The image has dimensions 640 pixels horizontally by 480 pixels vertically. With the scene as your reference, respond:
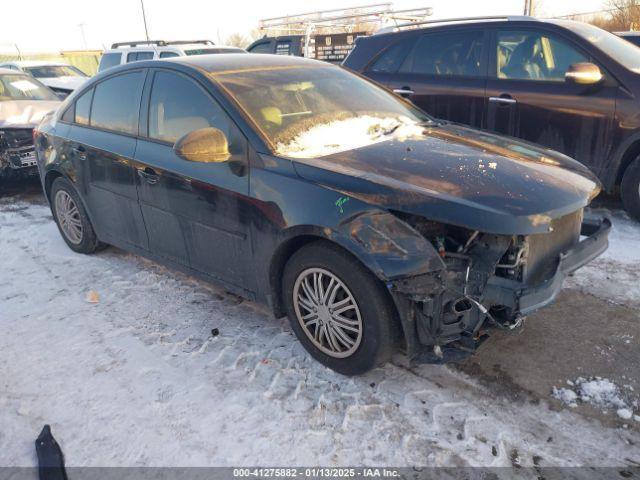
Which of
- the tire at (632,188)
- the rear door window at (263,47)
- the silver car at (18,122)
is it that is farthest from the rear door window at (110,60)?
the tire at (632,188)

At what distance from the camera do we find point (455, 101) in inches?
231

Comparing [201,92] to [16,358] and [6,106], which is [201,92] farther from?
[6,106]

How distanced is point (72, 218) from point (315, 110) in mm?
2739

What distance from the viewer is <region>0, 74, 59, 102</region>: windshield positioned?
26.1 ft

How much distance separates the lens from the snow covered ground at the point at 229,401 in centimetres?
249

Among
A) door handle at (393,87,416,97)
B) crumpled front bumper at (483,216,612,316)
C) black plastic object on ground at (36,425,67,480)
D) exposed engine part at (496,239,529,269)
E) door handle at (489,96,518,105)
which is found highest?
door handle at (393,87,416,97)

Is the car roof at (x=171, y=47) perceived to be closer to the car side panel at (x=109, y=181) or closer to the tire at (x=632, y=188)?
the car side panel at (x=109, y=181)

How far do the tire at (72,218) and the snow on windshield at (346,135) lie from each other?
248 cm

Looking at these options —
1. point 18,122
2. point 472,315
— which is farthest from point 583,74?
point 18,122

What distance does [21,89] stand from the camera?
8227 mm

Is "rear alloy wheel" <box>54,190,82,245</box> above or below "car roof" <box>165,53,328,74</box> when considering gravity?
below

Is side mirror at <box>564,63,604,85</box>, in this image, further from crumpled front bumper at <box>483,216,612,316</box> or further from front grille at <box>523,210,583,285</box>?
crumpled front bumper at <box>483,216,612,316</box>

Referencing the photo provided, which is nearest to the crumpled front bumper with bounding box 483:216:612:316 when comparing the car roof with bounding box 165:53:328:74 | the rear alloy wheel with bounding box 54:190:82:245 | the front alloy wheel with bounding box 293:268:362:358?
the front alloy wheel with bounding box 293:268:362:358

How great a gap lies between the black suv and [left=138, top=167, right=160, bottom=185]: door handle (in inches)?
139
